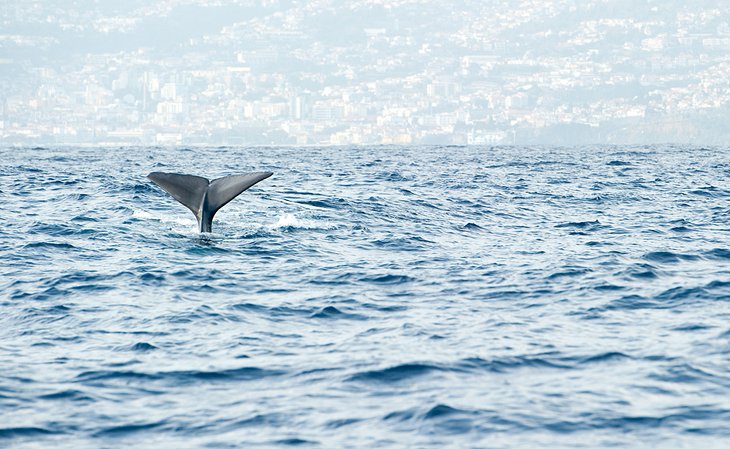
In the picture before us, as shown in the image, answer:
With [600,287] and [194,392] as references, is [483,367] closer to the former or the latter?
[194,392]

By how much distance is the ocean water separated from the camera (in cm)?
1052

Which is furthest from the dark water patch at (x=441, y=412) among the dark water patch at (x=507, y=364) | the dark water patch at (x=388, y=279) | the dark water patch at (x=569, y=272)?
the dark water patch at (x=569, y=272)

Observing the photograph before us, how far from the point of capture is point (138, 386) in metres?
11.8

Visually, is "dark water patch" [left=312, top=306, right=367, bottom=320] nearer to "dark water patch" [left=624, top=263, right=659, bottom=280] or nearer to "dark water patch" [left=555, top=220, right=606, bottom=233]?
"dark water patch" [left=624, top=263, right=659, bottom=280]

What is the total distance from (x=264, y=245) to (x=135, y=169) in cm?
2809

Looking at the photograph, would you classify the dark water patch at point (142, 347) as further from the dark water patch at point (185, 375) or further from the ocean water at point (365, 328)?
the dark water patch at point (185, 375)

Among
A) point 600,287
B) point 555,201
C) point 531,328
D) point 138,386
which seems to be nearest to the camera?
point 138,386

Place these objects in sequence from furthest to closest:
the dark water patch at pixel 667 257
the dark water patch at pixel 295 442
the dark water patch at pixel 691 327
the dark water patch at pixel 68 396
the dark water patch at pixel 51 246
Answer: the dark water patch at pixel 51 246
the dark water patch at pixel 667 257
the dark water patch at pixel 691 327
the dark water patch at pixel 68 396
the dark water patch at pixel 295 442

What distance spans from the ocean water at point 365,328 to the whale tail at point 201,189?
80 cm

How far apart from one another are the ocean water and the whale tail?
804mm

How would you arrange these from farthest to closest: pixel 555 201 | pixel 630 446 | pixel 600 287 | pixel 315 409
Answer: pixel 555 201 → pixel 600 287 → pixel 315 409 → pixel 630 446

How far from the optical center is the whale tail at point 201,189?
21.2 metres

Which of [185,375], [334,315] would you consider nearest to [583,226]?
[334,315]

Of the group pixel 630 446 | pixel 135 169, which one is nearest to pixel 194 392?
pixel 630 446
